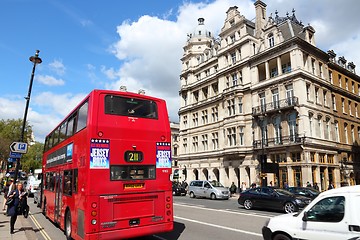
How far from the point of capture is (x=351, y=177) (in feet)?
121

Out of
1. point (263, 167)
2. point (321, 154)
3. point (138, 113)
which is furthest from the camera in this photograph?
point (321, 154)

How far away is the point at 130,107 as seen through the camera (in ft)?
28.8

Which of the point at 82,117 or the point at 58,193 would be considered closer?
the point at 82,117

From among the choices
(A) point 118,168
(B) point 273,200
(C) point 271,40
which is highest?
(C) point 271,40

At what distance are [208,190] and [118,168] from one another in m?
21.4

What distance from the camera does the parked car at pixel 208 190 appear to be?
27328 millimetres

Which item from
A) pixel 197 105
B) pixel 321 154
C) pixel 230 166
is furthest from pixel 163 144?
pixel 197 105

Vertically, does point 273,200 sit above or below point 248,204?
above

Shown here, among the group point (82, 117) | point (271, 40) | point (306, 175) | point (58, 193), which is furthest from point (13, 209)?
point (271, 40)

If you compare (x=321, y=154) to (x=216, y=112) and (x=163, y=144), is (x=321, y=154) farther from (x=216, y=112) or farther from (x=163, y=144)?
(x=163, y=144)

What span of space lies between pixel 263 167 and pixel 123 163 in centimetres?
2331

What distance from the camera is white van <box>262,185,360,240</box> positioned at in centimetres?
520

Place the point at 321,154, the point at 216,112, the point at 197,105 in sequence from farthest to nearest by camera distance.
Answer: the point at 197,105
the point at 216,112
the point at 321,154

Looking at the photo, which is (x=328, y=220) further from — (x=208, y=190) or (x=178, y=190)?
(x=178, y=190)
